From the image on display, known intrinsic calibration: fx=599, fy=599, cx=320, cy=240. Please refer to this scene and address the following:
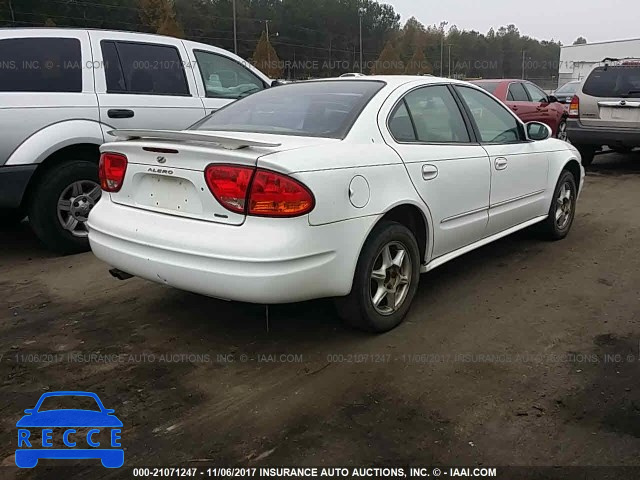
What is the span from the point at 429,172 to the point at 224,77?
11.2 feet

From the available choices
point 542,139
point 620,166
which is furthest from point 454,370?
point 620,166

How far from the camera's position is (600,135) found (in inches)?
372

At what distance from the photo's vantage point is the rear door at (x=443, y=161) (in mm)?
3693

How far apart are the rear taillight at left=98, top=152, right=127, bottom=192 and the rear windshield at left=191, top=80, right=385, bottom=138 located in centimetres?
65

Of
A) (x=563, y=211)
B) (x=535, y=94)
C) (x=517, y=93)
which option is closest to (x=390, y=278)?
(x=563, y=211)

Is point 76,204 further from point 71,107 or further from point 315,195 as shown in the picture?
point 315,195

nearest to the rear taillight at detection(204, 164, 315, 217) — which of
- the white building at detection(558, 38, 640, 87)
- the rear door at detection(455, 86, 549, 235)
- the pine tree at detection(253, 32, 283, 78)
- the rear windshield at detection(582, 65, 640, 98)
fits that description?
the rear door at detection(455, 86, 549, 235)

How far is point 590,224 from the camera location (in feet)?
20.7

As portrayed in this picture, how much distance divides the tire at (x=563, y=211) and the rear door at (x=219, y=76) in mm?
3049

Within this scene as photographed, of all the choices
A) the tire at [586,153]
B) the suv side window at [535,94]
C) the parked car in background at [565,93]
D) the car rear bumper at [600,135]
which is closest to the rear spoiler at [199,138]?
the car rear bumper at [600,135]

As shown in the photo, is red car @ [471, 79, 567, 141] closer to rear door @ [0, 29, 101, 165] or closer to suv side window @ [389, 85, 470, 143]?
suv side window @ [389, 85, 470, 143]

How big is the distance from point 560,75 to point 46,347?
174ft

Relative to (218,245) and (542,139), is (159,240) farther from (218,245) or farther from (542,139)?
(542,139)

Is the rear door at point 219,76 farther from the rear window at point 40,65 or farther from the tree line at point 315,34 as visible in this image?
the tree line at point 315,34
